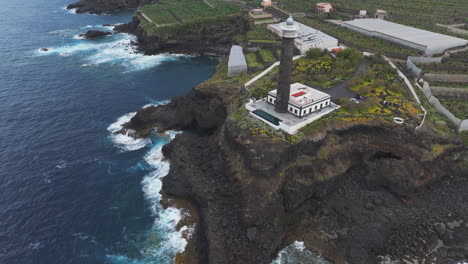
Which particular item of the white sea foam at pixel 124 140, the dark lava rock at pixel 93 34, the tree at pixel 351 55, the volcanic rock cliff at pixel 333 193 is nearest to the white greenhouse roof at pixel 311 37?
the tree at pixel 351 55

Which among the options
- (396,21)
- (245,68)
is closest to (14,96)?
(245,68)

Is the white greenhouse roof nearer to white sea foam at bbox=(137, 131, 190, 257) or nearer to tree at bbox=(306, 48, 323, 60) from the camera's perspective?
tree at bbox=(306, 48, 323, 60)

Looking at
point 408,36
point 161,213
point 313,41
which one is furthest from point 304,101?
point 408,36

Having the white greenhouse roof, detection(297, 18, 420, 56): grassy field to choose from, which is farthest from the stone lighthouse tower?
detection(297, 18, 420, 56): grassy field

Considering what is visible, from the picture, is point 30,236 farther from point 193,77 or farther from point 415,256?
point 193,77

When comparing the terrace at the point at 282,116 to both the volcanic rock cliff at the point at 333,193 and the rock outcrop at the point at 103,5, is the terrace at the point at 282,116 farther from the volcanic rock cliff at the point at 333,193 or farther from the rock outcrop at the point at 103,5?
the rock outcrop at the point at 103,5

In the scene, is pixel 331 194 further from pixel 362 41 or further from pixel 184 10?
pixel 184 10

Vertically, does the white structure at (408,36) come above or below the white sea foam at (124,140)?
above
